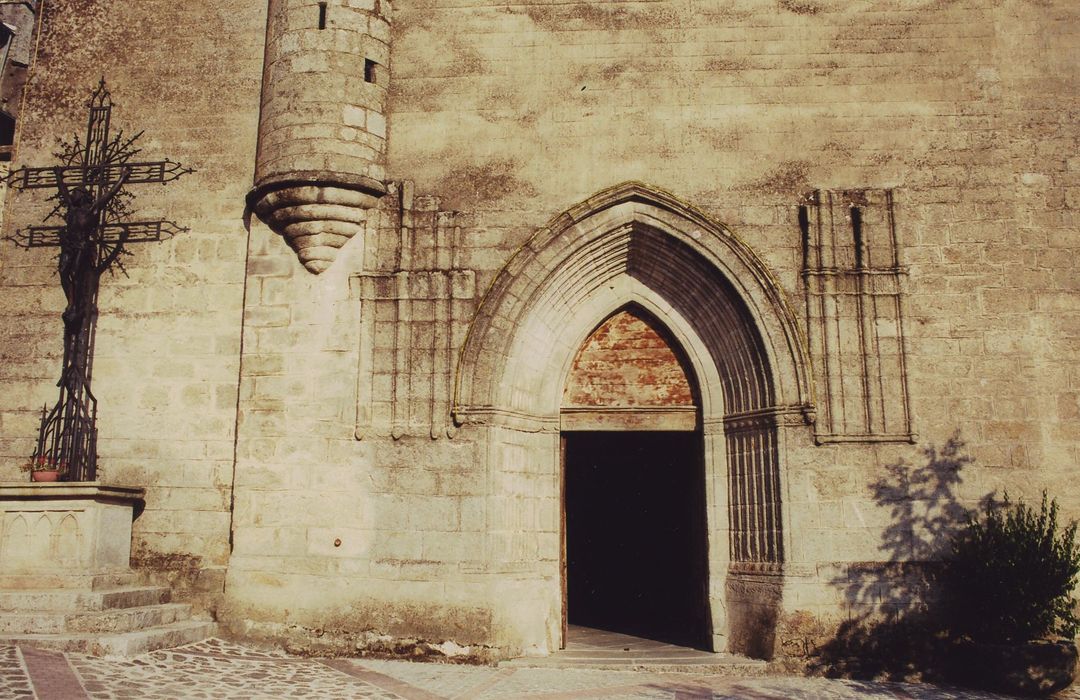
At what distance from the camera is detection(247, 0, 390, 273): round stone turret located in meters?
7.63

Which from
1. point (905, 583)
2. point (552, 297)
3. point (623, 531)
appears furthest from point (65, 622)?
point (623, 531)

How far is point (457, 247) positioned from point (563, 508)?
244cm

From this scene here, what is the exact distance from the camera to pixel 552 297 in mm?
7855

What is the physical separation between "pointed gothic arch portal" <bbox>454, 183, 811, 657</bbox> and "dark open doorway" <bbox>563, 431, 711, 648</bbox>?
174 cm

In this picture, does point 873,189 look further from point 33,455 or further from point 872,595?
point 33,455

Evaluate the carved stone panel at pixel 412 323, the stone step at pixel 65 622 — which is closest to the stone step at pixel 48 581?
the stone step at pixel 65 622

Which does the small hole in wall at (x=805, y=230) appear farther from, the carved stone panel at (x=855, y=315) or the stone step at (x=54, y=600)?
the stone step at (x=54, y=600)

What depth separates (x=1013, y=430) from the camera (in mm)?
7117

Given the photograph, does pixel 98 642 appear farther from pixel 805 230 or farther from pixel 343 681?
pixel 805 230

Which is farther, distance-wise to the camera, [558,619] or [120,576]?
[558,619]

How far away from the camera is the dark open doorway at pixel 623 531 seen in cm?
1012

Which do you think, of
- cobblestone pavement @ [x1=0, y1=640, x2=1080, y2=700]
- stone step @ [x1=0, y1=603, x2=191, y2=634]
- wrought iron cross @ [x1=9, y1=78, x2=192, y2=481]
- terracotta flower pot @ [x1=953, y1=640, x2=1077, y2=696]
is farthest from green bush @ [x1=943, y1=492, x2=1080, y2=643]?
wrought iron cross @ [x1=9, y1=78, x2=192, y2=481]

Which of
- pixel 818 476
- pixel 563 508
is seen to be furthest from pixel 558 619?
pixel 818 476

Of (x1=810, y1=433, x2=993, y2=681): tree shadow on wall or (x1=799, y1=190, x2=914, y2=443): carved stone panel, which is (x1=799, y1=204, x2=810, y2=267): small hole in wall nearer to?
(x1=799, y1=190, x2=914, y2=443): carved stone panel
